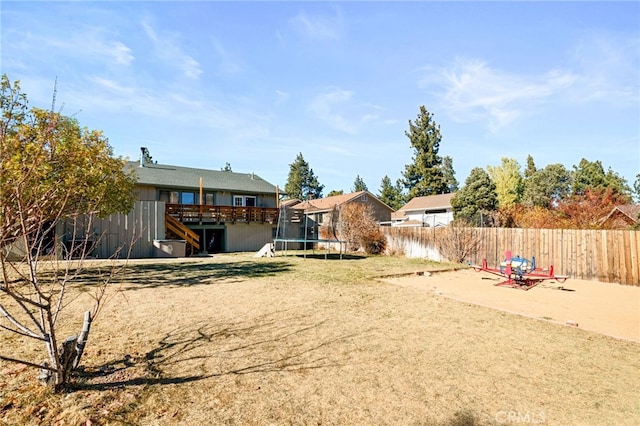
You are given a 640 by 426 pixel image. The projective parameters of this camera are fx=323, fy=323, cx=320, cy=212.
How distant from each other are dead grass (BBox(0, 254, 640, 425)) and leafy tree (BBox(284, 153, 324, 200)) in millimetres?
54707

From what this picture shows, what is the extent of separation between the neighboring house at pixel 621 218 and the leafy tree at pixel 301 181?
143 feet

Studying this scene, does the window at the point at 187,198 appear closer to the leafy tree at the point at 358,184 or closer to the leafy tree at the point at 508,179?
the leafy tree at the point at 508,179

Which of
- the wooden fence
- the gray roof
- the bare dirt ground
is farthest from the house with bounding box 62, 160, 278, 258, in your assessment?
the wooden fence

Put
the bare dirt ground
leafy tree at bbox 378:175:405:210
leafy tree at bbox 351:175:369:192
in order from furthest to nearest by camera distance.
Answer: leafy tree at bbox 351:175:369:192, leafy tree at bbox 378:175:405:210, the bare dirt ground

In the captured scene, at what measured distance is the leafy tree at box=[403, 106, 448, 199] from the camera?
4497 centimetres

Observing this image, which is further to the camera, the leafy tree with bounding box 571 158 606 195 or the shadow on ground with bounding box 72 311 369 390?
the leafy tree with bounding box 571 158 606 195

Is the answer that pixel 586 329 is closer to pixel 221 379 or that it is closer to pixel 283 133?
pixel 221 379

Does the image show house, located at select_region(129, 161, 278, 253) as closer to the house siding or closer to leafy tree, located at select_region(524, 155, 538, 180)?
the house siding

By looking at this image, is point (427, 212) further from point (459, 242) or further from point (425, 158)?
point (459, 242)

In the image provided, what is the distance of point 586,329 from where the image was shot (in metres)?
5.55

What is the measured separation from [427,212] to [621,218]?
18365 mm

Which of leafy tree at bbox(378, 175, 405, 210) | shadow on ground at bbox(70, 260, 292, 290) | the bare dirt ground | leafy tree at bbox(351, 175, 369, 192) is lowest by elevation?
the bare dirt ground

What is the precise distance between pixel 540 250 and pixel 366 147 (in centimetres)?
1686

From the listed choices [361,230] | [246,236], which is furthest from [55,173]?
[361,230]
